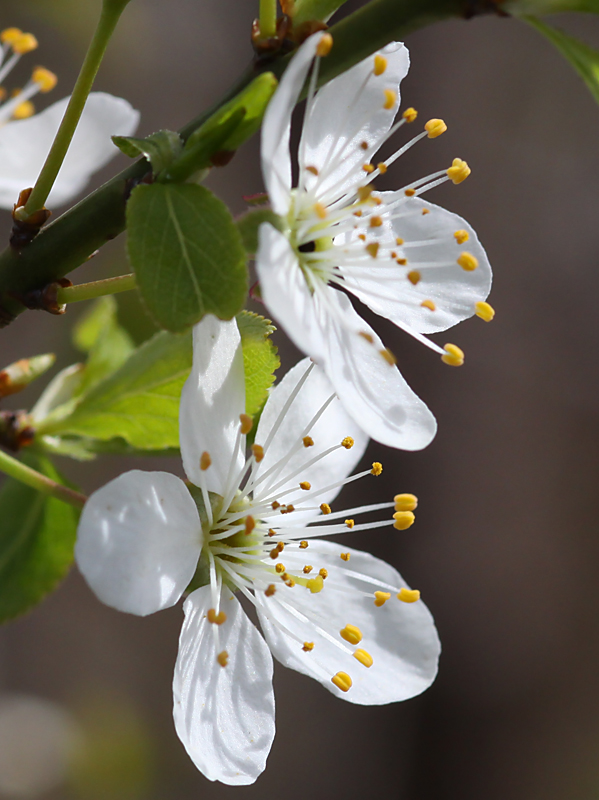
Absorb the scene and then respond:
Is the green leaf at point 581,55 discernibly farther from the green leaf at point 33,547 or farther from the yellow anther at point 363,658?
the green leaf at point 33,547

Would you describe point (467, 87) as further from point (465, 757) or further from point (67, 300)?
point (67, 300)

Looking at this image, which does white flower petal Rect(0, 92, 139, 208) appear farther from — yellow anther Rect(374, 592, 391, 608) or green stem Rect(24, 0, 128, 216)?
yellow anther Rect(374, 592, 391, 608)

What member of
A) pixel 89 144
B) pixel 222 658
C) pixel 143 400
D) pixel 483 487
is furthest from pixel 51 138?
pixel 483 487

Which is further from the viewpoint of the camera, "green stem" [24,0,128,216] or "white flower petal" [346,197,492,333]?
"white flower petal" [346,197,492,333]

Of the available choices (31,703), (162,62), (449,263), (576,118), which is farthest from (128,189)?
(576,118)

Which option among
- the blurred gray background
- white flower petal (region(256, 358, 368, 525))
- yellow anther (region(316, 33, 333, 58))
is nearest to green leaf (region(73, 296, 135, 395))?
white flower petal (region(256, 358, 368, 525))

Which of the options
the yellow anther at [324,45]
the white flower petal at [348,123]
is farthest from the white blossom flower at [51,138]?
the yellow anther at [324,45]

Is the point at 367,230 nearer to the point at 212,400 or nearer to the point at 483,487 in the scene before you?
the point at 212,400
